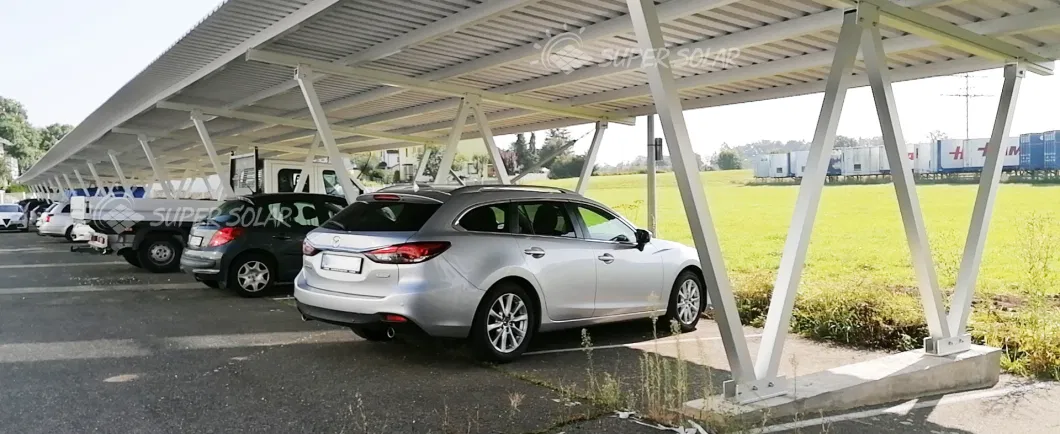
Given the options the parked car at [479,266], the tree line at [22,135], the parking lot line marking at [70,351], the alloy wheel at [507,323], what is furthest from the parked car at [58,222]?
the tree line at [22,135]

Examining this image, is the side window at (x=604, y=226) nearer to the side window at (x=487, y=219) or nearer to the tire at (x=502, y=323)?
the side window at (x=487, y=219)

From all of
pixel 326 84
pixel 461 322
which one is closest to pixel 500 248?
pixel 461 322

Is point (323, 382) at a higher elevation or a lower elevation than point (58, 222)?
lower

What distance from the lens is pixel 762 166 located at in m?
15.5

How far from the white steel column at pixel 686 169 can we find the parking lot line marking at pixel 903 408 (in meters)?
0.49

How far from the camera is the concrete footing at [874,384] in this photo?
14.8 ft

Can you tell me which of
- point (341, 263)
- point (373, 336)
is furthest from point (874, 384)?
point (373, 336)

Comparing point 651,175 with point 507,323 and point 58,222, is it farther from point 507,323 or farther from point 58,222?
point 58,222

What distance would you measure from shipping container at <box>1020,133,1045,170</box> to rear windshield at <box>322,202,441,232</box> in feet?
34.3

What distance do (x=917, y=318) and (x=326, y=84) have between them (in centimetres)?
875

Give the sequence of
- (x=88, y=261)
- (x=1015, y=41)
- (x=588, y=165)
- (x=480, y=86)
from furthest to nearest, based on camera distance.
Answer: (x=88, y=261) → (x=588, y=165) → (x=480, y=86) → (x=1015, y=41)

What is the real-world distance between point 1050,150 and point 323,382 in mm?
12635

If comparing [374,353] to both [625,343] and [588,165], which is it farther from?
[588,165]

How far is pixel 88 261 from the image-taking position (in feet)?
52.9
